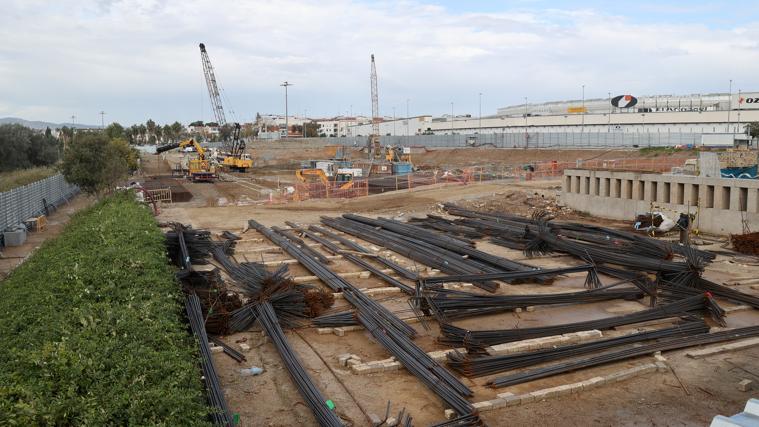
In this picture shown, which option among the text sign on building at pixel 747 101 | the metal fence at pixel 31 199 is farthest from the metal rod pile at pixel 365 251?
the text sign on building at pixel 747 101

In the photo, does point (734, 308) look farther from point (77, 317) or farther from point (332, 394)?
point (77, 317)

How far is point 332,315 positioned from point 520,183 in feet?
100

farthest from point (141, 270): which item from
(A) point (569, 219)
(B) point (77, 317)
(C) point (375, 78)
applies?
(C) point (375, 78)

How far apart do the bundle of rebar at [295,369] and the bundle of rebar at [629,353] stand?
8.58 feet

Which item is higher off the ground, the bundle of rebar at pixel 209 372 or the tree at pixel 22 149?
the tree at pixel 22 149

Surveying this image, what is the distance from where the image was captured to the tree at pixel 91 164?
30.7 meters

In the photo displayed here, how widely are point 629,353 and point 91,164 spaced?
27.3 m

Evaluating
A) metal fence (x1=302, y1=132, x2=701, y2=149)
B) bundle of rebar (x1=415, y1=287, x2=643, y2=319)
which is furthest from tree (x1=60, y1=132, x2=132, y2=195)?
metal fence (x1=302, y1=132, x2=701, y2=149)

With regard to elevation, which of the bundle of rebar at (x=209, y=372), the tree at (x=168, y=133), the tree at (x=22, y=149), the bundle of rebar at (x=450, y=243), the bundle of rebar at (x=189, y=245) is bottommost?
the bundle of rebar at (x=450, y=243)

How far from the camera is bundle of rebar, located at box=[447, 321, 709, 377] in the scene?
393 inches

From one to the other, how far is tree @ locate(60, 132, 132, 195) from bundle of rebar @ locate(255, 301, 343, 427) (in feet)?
71.0

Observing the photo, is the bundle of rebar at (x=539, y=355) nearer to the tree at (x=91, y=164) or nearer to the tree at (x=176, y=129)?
the tree at (x=91, y=164)

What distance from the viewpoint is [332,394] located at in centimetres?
948

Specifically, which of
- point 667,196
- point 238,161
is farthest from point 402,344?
point 238,161
